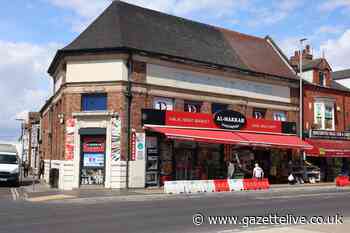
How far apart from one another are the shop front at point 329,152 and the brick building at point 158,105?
181 cm

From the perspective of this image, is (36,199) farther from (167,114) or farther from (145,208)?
(167,114)

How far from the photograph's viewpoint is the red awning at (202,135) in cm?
2543

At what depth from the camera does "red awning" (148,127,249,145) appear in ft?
83.4

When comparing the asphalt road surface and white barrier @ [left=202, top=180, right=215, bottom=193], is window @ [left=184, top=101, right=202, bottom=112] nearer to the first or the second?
white barrier @ [left=202, top=180, right=215, bottom=193]

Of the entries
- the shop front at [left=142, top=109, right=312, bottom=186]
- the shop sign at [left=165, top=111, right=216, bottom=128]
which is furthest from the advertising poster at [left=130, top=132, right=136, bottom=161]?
the shop sign at [left=165, top=111, right=216, bottom=128]

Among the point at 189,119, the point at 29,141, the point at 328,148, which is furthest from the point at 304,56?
the point at 29,141

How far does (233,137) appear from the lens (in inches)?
1109

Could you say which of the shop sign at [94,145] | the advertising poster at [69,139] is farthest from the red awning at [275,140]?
the advertising poster at [69,139]

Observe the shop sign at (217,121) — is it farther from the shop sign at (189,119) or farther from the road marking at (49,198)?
the road marking at (49,198)

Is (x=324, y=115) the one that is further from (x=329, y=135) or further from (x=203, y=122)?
(x=203, y=122)

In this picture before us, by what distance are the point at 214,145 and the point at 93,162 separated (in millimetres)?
7781

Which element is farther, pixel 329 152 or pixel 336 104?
pixel 336 104

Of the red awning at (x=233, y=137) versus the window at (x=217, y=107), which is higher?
the window at (x=217, y=107)

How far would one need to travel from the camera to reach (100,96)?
25.9 metres
